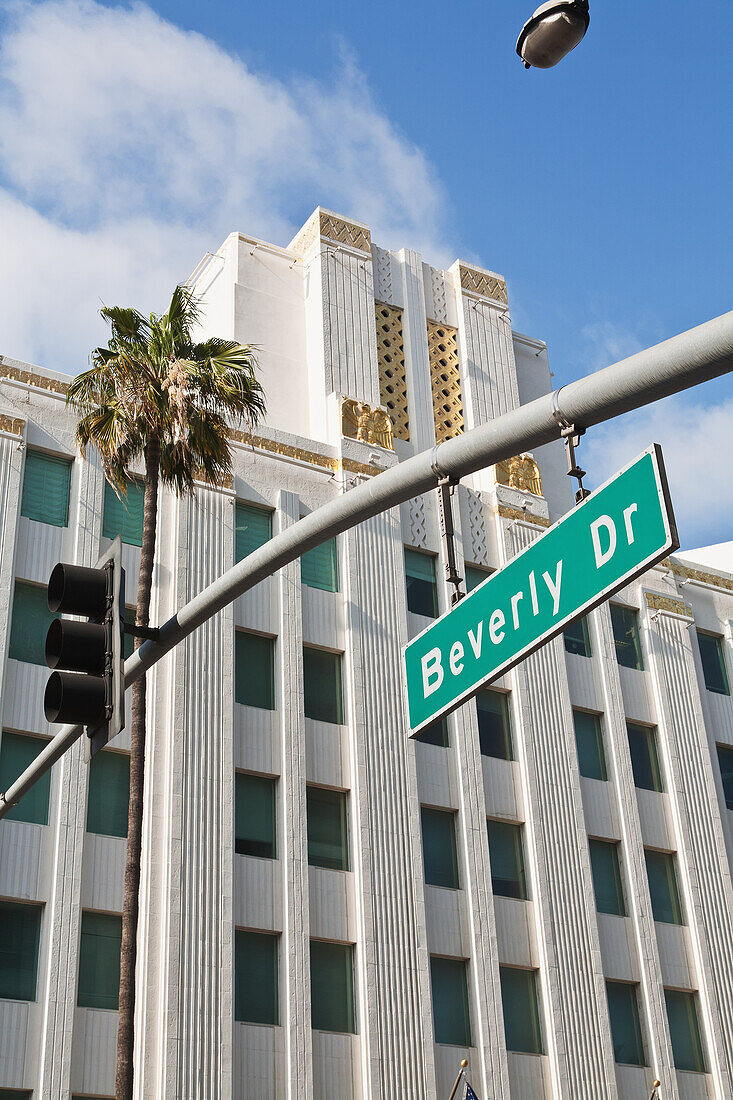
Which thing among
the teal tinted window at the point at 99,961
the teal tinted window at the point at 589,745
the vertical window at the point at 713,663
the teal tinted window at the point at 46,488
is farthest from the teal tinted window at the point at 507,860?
the teal tinted window at the point at 46,488

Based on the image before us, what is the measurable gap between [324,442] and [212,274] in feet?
22.9

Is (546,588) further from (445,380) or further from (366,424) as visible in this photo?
(445,380)

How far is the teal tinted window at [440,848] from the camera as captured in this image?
28.0 meters

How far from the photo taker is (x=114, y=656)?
7.70 metres

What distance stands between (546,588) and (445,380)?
99.6 feet

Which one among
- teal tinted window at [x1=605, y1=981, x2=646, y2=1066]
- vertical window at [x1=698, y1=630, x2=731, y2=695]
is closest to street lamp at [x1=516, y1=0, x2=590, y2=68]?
teal tinted window at [x1=605, y1=981, x2=646, y2=1066]

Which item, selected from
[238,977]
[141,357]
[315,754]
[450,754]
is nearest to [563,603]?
[141,357]

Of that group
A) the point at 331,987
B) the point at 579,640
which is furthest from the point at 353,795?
the point at 579,640

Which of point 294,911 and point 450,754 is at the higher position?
point 450,754

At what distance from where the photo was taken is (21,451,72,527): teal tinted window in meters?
26.6

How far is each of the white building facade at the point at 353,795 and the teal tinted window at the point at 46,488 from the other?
0.21ft

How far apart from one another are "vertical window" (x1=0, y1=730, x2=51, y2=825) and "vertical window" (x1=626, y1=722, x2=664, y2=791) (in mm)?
16265

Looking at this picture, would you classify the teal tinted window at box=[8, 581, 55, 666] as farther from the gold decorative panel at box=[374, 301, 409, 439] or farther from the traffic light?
the traffic light

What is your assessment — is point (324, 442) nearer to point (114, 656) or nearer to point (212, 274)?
point (212, 274)
